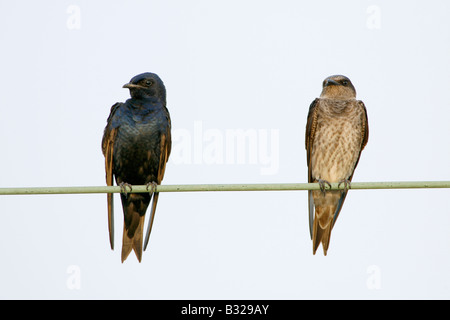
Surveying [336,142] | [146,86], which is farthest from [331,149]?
[146,86]

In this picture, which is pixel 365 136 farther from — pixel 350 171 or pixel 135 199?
pixel 135 199

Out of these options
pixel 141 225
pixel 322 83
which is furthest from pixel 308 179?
pixel 141 225

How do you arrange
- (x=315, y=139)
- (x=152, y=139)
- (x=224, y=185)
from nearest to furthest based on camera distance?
1. (x=224, y=185)
2. (x=152, y=139)
3. (x=315, y=139)

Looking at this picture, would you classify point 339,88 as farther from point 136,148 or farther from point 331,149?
point 136,148

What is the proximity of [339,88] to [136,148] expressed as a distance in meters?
2.62

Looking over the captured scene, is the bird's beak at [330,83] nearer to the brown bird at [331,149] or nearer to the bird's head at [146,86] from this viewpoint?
the brown bird at [331,149]

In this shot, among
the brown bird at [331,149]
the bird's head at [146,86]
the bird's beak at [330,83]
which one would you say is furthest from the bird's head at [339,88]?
the bird's head at [146,86]

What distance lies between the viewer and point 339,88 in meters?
9.39

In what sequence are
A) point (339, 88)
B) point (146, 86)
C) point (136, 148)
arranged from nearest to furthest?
point (136, 148) < point (146, 86) < point (339, 88)

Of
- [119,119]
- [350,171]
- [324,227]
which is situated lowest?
[324,227]

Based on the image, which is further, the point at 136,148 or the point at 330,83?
the point at 330,83

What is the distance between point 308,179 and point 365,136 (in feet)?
2.67

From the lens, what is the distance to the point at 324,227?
8.84 meters

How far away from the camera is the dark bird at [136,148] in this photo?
8367 mm
